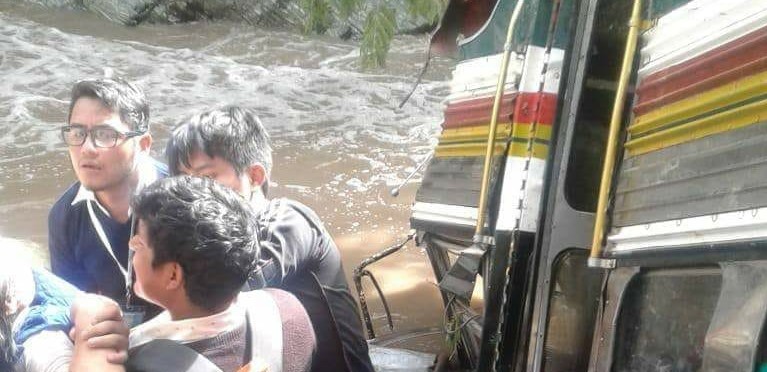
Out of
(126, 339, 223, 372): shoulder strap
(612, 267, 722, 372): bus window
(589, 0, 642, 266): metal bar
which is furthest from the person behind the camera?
(589, 0, 642, 266): metal bar

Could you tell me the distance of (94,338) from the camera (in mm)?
1662

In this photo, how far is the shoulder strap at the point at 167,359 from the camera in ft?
5.11

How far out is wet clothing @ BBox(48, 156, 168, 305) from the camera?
2.71m

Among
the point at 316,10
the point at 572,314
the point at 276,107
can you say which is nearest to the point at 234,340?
the point at 572,314

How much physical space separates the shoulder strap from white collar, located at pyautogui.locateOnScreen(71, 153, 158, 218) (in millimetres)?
1190

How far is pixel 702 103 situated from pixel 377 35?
117 inches

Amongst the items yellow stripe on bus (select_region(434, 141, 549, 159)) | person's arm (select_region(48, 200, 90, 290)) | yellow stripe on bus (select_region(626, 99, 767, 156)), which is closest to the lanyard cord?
person's arm (select_region(48, 200, 90, 290))

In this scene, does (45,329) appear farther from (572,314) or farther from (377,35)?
(377,35)

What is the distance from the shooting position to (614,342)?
2252mm

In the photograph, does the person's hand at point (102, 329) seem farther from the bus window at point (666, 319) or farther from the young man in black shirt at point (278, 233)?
the bus window at point (666, 319)

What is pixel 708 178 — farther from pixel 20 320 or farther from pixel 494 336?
pixel 20 320

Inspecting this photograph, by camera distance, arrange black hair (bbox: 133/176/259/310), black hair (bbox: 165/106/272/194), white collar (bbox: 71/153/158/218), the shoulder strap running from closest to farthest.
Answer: the shoulder strap → black hair (bbox: 133/176/259/310) → black hair (bbox: 165/106/272/194) → white collar (bbox: 71/153/158/218)

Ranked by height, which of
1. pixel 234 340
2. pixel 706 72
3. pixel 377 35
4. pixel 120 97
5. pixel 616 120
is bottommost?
pixel 234 340

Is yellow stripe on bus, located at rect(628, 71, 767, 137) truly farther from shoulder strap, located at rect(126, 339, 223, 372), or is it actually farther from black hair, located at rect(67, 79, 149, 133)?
black hair, located at rect(67, 79, 149, 133)
